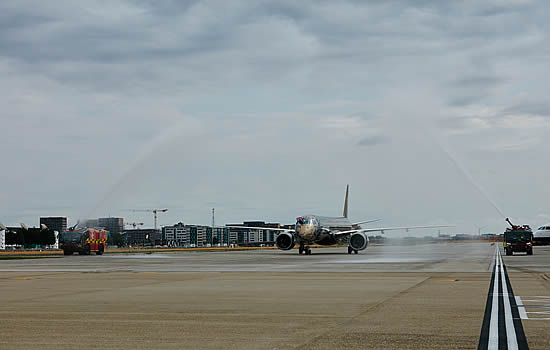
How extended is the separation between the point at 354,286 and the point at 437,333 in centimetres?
1261

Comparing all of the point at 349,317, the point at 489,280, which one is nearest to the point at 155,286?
the point at 349,317

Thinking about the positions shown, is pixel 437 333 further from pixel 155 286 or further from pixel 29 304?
pixel 155 286

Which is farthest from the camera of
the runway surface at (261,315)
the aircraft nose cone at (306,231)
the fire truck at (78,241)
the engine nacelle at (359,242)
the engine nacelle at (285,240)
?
the fire truck at (78,241)

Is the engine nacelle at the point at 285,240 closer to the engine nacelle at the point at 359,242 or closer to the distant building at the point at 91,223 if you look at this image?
the engine nacelle at the point at 359,242

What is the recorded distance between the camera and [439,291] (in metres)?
22.5

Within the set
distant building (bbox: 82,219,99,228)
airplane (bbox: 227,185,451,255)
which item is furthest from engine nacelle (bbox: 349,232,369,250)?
distant building (bbox: 82,219,99,228)

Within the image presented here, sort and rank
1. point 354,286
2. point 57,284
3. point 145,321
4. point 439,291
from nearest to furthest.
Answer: point 145,321, point 439,291, point 354,286, point 57,284

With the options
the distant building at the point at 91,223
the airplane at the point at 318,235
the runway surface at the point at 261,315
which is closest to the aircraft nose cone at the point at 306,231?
the airplane at the point at 318,235

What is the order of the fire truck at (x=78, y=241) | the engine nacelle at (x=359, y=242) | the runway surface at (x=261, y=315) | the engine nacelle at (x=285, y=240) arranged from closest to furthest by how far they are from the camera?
1. the runway surface at (x=261, y=315)
2. the engine nacelle at (x=359, y=242)
3. the engine nacelle at (x=285, y=240)
4. the fire truck at (x=78, y=241)

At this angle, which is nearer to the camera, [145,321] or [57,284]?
[145,321]

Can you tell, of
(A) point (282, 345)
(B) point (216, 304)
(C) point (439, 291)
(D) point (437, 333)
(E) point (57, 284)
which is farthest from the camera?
(E) point (57, 284)

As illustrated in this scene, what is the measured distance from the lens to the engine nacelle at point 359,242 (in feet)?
254

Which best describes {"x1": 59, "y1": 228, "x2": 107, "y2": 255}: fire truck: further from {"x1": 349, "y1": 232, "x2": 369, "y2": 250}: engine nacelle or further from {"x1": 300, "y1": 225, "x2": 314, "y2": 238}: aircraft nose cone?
{"x1": 349, "y1": 232, "x2": 369, "y2": 250}: engine nacelle

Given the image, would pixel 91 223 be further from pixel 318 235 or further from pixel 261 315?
pixel 261 315
